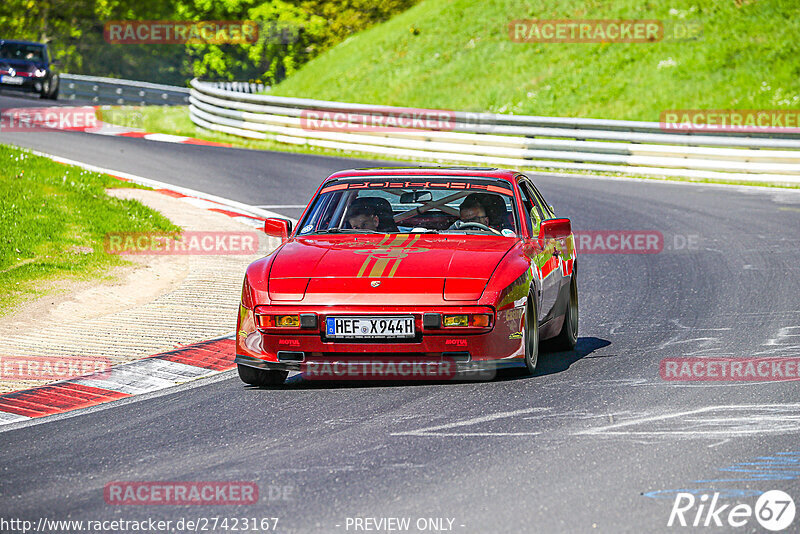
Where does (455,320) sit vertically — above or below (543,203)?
below

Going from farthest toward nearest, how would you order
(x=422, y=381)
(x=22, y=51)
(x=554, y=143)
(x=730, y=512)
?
(x=22, y=51), (x=554, y=143), (x=422, y=381), (x=730, y=512)

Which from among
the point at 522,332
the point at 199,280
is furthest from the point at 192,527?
the point at 199,280

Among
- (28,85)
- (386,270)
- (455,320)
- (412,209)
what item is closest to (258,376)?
(386,270)

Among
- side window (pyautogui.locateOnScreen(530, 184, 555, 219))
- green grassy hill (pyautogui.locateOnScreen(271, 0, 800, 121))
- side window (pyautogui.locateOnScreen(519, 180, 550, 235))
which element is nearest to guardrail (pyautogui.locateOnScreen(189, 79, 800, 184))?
green grassy hill (pyautogui.locateOnScreen(271, 0, 800, 121))

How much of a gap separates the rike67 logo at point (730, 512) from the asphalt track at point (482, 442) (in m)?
0.06

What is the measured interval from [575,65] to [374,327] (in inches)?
1063

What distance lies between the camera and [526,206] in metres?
9.10

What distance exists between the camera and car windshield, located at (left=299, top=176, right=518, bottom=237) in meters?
8.80

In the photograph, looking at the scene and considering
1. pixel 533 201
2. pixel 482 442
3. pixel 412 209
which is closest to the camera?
pixel 482 442

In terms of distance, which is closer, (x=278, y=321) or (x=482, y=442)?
(x=482, y=442)

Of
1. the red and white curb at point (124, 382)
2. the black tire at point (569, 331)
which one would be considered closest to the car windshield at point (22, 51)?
the red and white curb at point (124, 382)

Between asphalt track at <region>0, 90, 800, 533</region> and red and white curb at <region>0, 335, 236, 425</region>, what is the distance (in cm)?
27

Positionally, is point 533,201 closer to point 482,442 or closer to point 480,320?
point 480,320

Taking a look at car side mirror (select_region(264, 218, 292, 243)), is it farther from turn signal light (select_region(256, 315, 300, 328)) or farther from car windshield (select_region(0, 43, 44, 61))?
car windshield (select_region(0, 43, 44, 61))
